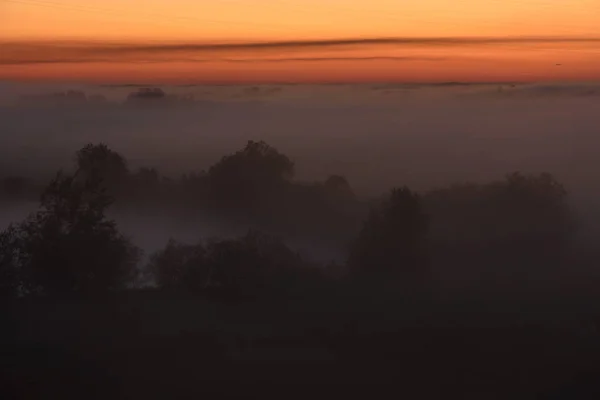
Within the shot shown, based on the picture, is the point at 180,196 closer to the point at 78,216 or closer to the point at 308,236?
the point at 308,236

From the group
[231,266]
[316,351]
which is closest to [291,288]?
[231,266]

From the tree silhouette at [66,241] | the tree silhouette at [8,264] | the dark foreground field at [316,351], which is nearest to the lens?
the dark foreground field at [316,351]

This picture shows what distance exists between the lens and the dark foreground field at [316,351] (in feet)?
63.7

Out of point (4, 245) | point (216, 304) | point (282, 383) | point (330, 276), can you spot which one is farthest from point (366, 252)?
point (282, 383)

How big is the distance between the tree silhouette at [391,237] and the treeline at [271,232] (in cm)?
5

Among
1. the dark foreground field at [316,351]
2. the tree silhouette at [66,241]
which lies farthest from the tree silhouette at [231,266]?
the dark foreground field at [316,351]

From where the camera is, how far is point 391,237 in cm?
3906

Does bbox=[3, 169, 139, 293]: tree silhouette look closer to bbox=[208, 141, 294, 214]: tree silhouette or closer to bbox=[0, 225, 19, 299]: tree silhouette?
bbox=[0, 225, 19, 299]: tree silhouette

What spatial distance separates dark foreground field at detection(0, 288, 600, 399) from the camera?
19422 mm

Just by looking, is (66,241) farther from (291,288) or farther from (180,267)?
(291,288)

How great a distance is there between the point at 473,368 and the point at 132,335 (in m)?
7.77

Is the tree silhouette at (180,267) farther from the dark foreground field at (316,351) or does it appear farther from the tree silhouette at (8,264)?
the dark foreground field at (316,351)

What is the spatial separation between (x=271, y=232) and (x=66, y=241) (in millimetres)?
11556

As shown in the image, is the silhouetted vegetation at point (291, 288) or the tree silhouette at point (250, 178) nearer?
the silhouetted vegetation at point (291, 288)
